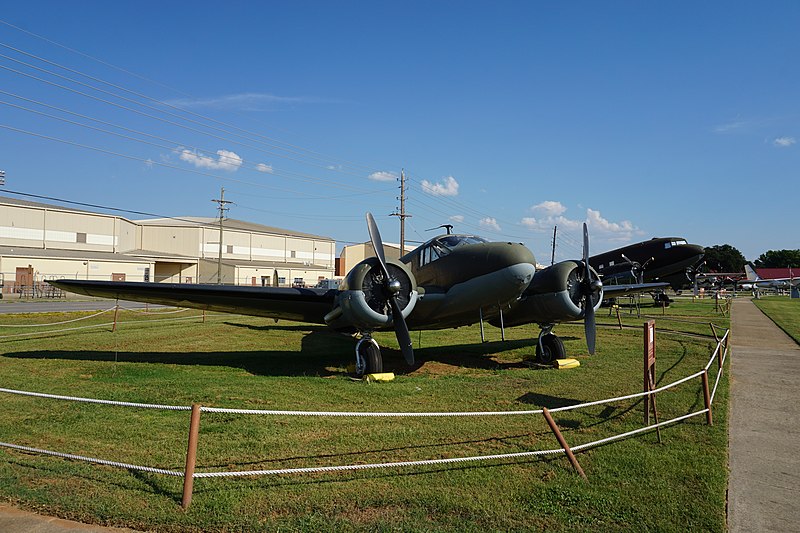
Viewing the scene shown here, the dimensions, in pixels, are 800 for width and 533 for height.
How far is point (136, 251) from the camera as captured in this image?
6281cm

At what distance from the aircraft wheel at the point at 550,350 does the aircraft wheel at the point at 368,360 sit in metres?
4.77

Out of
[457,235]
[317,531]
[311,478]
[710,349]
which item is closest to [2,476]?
[311,478]

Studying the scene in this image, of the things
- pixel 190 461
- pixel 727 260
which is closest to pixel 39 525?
pixel 190 461

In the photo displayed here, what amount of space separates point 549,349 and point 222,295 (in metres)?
8.65

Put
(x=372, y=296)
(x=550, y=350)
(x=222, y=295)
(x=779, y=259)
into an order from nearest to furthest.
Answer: (x=372, y=296), (x=222, y=295), (x=550, y=350), (x=779, y=259)

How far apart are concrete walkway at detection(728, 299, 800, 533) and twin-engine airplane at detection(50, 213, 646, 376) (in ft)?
12.6

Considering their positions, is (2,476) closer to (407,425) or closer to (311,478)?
(311,478)

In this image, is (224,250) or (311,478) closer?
(311,478)

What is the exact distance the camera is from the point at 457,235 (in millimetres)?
13336

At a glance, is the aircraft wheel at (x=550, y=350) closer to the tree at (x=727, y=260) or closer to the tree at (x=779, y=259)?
the tree at (x=727, y=260)

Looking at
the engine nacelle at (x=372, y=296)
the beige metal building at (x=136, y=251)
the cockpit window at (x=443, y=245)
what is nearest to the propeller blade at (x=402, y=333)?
the engine nacelle at (x=372, y=296)

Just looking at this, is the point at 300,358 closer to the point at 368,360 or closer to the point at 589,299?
the point at 368,360

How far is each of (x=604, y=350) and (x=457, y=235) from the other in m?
6.88

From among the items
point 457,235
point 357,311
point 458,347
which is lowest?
point 458,347
